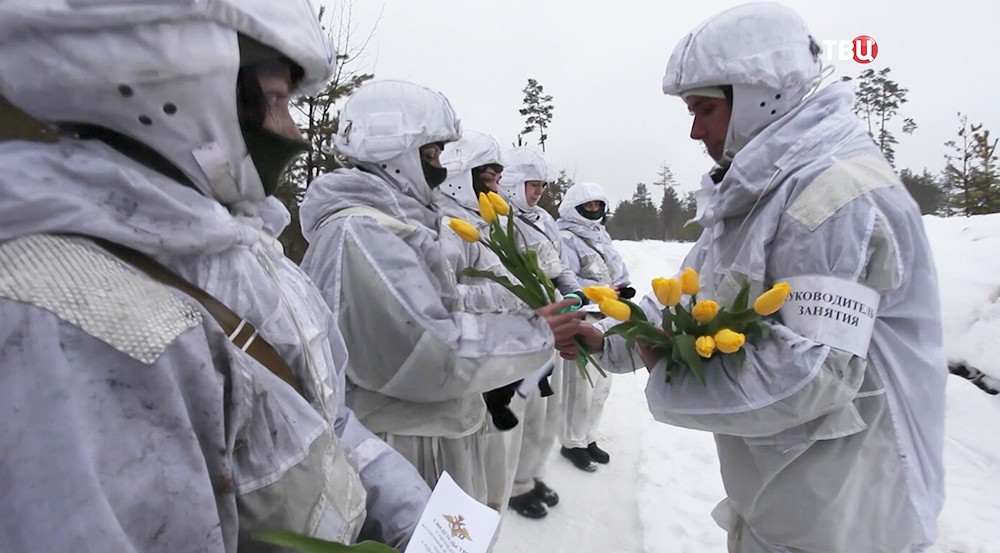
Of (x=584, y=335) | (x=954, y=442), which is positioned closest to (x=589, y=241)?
(x=954, y=442)

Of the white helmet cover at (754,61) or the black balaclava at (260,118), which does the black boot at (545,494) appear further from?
the black balaclava at (260,118)

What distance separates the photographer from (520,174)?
20.3ft

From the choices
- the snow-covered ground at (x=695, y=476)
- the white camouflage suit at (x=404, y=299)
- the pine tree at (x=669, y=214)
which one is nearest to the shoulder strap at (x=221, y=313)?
the white camouflage suit at (x=404, y=299)

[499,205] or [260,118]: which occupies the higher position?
[260,118]

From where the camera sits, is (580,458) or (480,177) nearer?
(480,177)

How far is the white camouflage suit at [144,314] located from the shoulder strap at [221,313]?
0.09ft

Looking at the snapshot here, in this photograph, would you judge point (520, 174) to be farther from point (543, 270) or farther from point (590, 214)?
point (543, 270)

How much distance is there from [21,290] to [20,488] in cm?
25

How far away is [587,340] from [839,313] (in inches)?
41.3

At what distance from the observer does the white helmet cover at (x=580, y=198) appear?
23.1ft

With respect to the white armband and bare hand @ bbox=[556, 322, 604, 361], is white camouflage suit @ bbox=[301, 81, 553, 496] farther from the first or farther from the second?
the white armband

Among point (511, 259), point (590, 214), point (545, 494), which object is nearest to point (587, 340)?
point (511, 259)

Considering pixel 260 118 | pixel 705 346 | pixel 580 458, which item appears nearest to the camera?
pixel 260 118

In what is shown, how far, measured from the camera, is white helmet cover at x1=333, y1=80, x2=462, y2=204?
2.56 metres
